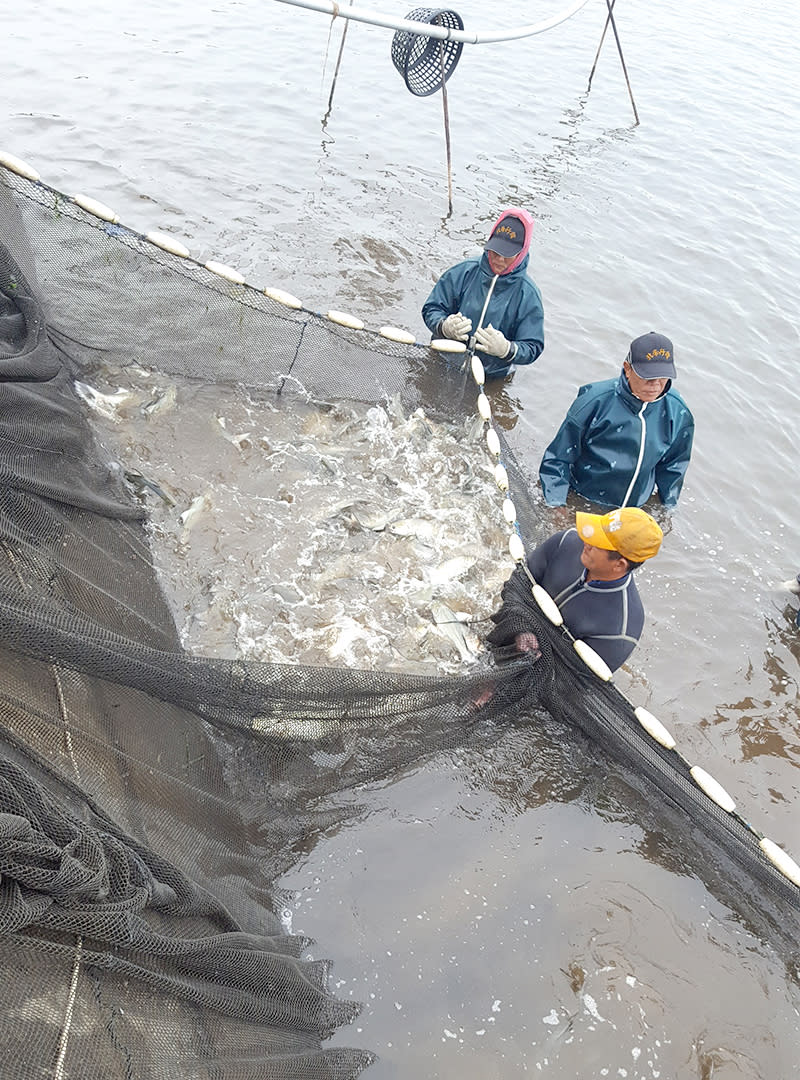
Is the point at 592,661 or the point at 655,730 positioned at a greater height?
the point at 592,661

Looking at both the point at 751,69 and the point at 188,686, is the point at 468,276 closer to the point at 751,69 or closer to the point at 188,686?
the point at 188,686

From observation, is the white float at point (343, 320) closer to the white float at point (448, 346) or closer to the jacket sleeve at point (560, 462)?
the white float at point (448, 346)

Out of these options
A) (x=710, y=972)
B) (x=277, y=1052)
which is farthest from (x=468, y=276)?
(x=277, y=1052)

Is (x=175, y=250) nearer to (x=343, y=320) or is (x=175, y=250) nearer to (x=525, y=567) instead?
(x=343, y=320)

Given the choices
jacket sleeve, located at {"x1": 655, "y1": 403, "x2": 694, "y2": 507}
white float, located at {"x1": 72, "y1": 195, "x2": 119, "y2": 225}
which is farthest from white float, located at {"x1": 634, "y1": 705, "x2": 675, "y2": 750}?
white float, located at {"x1": 72, "y1": 195, "x2": 119, "y2": 225}

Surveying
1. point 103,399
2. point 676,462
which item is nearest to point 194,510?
point 103,399

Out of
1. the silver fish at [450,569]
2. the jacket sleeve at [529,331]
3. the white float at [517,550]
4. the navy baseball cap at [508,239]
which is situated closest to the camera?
the white float at [517,550]

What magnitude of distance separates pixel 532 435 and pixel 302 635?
357 cm

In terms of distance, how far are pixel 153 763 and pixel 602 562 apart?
2.42m

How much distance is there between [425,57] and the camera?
1030cm

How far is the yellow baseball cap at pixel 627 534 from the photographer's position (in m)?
3.85

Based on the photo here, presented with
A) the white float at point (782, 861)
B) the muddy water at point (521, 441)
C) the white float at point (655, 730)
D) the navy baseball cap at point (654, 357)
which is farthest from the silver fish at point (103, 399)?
the white float at point (782, 861)

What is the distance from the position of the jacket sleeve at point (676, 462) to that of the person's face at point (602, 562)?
2318 mm

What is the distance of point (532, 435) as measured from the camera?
771cm
